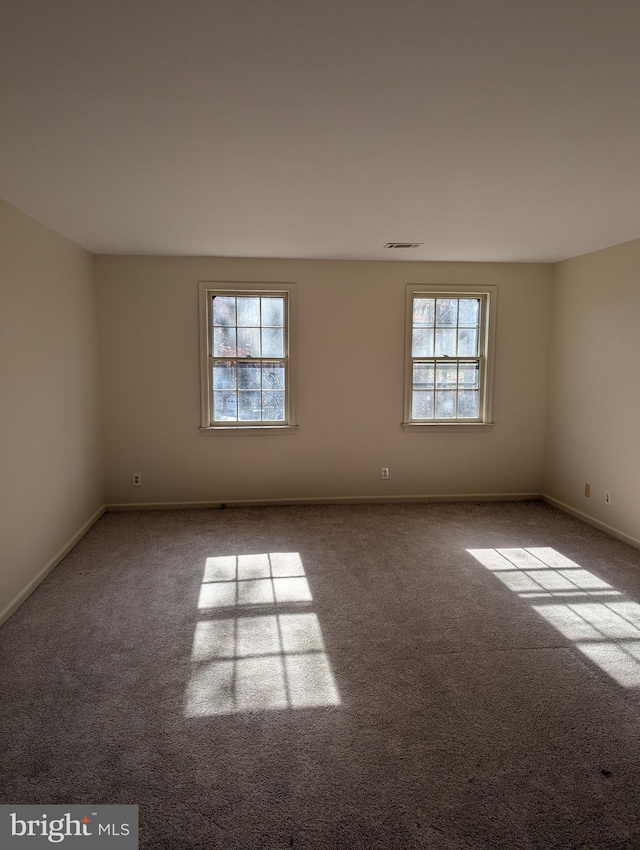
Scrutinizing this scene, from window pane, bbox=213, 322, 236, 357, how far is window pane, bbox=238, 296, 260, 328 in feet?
0.44

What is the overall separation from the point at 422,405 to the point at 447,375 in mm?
406

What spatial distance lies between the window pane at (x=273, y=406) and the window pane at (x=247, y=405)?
7 centimetres

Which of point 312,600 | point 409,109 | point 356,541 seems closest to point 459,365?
point 356,541

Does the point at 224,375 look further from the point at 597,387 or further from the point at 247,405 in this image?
the point at 597,387

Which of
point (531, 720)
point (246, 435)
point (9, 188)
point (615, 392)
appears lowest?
point (531, 720)

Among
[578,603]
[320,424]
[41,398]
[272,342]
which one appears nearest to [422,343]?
[320,424]

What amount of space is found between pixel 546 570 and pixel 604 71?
308 cm

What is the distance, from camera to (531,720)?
7.23 feet

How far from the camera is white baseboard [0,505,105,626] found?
3092mm

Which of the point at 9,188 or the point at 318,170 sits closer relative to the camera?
the point at 318,170

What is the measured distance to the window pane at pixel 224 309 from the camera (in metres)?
5.12

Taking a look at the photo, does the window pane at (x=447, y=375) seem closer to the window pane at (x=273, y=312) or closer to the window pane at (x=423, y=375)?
the window pane at (x=423, y=375)

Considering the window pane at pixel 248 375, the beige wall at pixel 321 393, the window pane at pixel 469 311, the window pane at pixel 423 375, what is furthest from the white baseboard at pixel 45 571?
the window pane at pixel 469 311

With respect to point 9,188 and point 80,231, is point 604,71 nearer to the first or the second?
point 9,188
